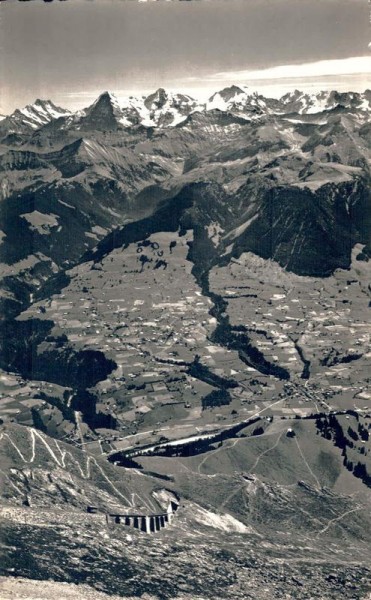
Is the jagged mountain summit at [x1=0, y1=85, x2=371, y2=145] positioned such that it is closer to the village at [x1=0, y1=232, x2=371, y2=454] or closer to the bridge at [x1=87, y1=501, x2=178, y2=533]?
the village at [x1=0, y1=232, x2=371, y2=454]

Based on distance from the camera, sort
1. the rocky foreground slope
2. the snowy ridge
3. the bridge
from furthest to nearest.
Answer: the snowy ridge, the bridge, the rocky foreground slope

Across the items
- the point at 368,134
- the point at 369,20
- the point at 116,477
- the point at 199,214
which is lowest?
the point at 116,477

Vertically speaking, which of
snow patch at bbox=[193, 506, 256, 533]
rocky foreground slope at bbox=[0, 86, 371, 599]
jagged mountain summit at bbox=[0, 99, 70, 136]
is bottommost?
snow patch at bbox=[193, 506, 256, 533]

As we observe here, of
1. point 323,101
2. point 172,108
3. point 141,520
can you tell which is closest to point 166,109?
point 172,108

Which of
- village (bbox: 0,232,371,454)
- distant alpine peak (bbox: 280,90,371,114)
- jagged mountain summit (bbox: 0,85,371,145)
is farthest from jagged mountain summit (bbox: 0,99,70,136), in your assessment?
distant alpine peak (bbox: 280,90,371,114)

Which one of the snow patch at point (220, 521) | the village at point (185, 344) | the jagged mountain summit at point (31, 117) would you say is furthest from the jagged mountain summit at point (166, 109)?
the snow patch at point (220, 521)

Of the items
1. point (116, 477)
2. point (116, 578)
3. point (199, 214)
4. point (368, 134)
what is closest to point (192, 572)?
point (116, 578)

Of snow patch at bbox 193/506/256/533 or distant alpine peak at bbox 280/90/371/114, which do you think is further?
distant alpine peak at bbox 280/90/371/114

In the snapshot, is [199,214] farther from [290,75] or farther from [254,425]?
[254,425]
